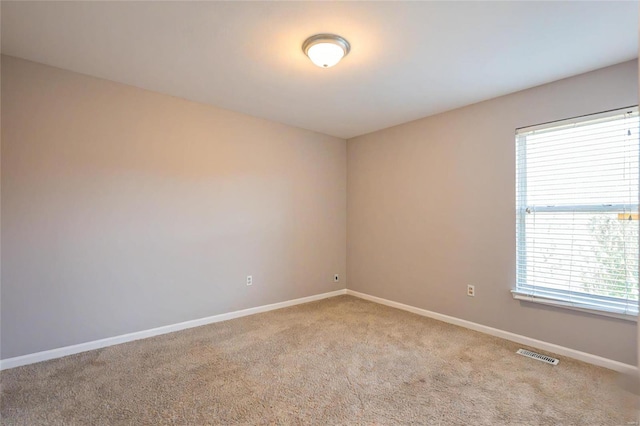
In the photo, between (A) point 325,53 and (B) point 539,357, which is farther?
(B) point 539,357

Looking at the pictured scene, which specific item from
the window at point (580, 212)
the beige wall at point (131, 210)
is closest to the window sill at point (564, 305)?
the window at point (580, 212)

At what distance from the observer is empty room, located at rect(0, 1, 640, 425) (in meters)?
2.08

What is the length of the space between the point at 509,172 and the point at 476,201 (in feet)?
1.40

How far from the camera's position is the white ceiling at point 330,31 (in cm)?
199

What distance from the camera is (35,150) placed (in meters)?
2.62

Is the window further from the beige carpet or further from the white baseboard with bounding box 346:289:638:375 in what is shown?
the beige carpet

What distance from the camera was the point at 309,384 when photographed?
2.30 metres

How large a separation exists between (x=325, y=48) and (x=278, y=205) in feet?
7.44

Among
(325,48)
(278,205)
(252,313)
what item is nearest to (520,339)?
(252,313)

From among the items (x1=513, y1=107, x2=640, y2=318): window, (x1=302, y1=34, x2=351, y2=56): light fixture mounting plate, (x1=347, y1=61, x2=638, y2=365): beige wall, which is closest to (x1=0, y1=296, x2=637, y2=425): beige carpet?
(x1=347, y1=61, x2=638, y2=365): beige wall

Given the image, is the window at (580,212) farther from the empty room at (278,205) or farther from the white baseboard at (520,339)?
the white baseboard at (520,339)

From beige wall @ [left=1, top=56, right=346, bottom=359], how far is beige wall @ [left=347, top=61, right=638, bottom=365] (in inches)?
42.3

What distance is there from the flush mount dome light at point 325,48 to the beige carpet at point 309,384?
234 centimetres

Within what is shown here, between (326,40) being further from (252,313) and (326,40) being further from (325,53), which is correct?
(252,313)
